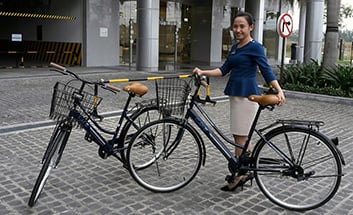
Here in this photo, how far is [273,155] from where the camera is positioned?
407 cm

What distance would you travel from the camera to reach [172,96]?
4.25m

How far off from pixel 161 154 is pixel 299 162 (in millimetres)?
1455

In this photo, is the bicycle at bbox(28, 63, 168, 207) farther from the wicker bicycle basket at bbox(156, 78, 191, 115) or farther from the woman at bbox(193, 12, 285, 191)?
the woman at bbox(193, 12, 285, 191)

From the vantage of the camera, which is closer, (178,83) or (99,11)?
(178,83)

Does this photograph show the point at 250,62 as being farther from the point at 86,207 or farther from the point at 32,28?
the point at 32,28

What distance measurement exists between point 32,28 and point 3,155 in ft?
57.2

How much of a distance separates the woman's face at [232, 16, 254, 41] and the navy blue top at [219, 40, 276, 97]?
10cm

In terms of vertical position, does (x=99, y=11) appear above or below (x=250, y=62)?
above

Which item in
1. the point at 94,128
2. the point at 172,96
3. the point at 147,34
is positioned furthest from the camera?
the point at 147,34

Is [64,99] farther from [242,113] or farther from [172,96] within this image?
[242,113]

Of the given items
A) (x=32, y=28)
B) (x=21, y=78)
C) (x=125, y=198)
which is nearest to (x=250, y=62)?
(x=125, y=198)

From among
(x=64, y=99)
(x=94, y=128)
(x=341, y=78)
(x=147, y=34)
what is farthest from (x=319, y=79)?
(x=64, y=99)

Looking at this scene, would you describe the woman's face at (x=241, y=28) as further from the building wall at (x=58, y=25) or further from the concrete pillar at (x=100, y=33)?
the building wall at (x=58, y=25)

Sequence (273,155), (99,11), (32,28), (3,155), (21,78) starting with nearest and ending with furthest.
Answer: (273,155)
(3,155)
(21,78)
(99,11)
(32,28)
